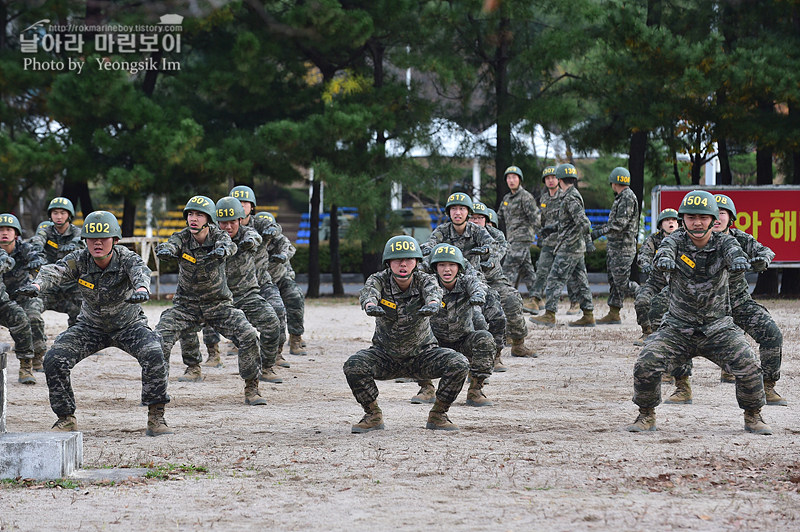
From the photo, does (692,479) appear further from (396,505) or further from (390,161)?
(390,161)

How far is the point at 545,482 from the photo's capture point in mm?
6863

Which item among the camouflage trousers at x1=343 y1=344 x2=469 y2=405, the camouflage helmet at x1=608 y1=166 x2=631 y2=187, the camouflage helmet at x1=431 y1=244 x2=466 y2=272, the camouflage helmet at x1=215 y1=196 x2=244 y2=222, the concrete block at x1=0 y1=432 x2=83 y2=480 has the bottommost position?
the concrete block at x1=0 y1=432 x2=83 y2=480

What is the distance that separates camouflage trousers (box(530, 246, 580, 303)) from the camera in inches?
650

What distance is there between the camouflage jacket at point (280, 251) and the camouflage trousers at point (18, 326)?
2.75m

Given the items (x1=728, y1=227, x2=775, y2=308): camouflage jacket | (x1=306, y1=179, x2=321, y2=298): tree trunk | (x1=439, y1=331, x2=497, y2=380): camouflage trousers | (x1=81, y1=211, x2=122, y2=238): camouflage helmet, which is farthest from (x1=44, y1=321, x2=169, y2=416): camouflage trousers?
(x1=306, y1=179, x2=321, y2=298): tree trunk

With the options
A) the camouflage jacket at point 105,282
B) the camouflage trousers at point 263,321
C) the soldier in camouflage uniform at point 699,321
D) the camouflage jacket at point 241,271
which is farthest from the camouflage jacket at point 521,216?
the camouflage jacket at point 105,282

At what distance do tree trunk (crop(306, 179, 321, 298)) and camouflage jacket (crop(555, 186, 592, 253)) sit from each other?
8.10 metres

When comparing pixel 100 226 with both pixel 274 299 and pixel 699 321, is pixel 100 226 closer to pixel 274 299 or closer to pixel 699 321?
pixel 274 299

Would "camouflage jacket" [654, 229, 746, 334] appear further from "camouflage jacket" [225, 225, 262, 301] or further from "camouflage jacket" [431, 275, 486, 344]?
"camouflage jacket" [225, 225, 262, 301]

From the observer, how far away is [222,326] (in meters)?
10.3

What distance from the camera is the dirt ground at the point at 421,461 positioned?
20.0 ft

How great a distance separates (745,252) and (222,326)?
4.71 m

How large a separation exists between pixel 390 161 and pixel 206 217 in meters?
13.7

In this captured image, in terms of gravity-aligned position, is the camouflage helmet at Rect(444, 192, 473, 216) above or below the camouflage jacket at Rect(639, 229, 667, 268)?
above
